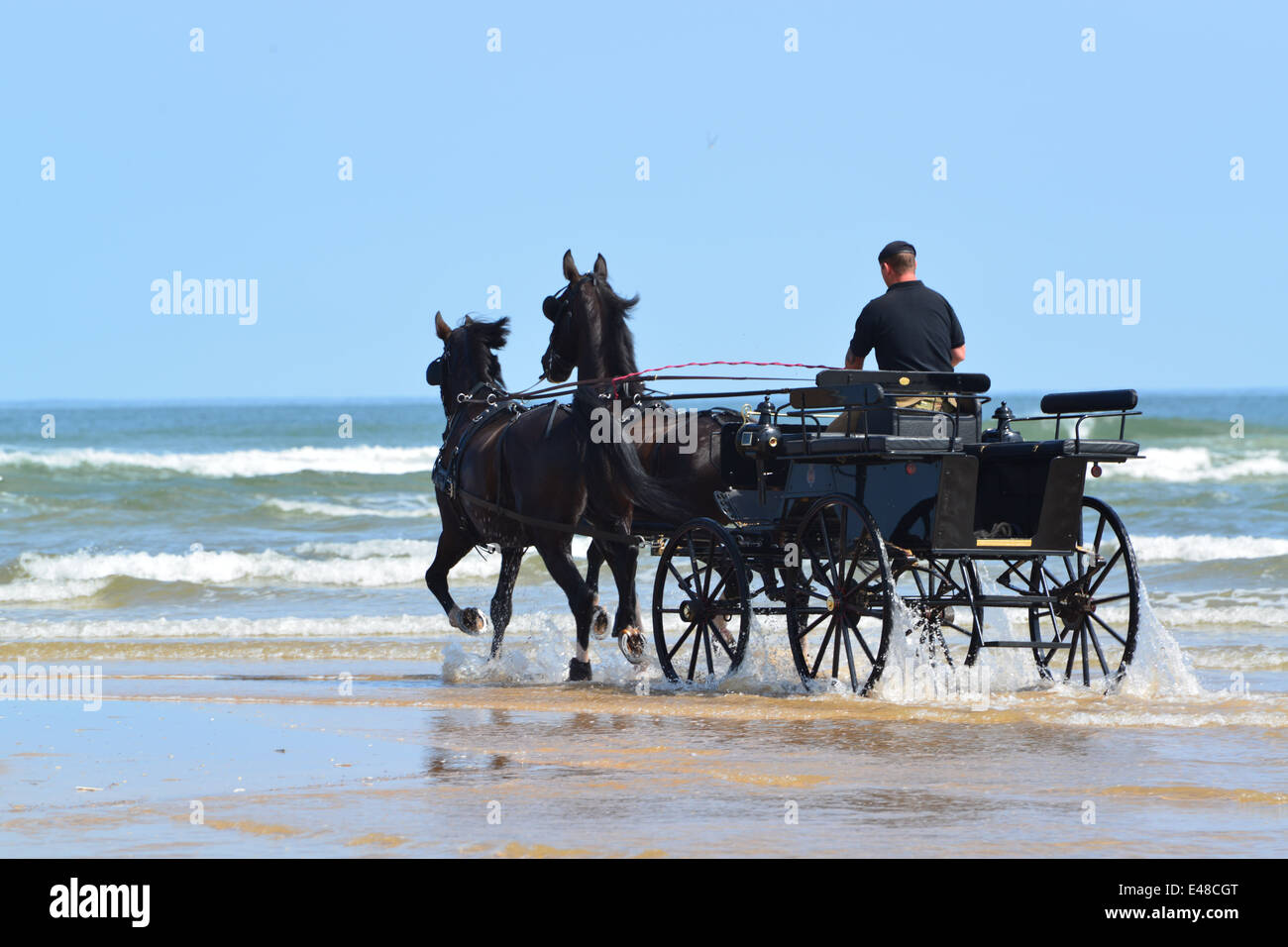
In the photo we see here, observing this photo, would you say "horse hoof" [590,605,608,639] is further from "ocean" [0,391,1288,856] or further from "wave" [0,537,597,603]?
"wave" [0,537,597,603]

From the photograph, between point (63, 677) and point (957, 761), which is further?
point (63, 677)

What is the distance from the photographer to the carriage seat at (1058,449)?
22.9ft

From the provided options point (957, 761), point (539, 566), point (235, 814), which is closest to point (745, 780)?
point (957, 761)

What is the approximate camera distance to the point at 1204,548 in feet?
53.5

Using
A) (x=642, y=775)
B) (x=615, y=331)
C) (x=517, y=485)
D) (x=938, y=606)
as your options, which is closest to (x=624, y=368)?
(x=615, y=331)

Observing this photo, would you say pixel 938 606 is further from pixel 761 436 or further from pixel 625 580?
pixel 625 580

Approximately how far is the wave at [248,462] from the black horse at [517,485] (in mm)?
19751

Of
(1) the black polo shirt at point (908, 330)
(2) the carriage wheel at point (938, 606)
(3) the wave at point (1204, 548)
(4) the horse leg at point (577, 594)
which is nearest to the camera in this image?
(2) the carriage wheel at point (938, 606)

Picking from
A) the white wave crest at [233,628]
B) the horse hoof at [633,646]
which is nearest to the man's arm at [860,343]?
the horse hoof at [633,646]

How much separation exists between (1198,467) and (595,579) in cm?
2180

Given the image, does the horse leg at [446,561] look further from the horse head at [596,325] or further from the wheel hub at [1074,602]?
the wheel hub at [1074,602]
